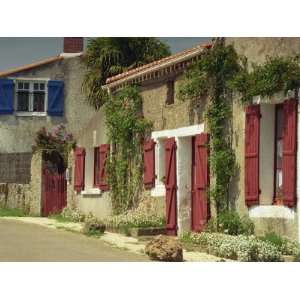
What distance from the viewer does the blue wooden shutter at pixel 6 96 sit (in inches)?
924

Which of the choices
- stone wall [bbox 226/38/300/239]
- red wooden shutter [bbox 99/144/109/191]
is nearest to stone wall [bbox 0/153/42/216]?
red wooden shutter [bbox 99/144/109/191]

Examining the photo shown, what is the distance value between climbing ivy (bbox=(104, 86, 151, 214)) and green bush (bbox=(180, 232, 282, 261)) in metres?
4.17

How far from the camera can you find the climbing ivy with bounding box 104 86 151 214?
16.4 metres

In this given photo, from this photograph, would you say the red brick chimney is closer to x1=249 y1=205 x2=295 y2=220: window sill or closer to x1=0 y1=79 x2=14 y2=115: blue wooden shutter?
x1=0 y1=79 x2=14 y2=115: blue wooden shutter

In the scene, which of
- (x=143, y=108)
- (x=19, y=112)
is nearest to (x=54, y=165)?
(x=19, y=112)

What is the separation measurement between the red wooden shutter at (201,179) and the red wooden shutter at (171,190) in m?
0.67

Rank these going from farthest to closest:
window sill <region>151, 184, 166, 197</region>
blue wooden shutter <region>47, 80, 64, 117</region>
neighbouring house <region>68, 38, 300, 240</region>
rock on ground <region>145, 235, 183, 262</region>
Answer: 1. blue wooden shutter <region>47, 80, 64, 117</region>
2. window sill <region>151, 184, 166, 197</region>
3. neighbouring house <region>68, 38, 300, 240</region>
4. rock on ground <region>145, 235, 183, 262</region>

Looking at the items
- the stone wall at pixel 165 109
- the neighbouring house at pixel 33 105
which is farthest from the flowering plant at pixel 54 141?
the stone wall at pixel 165 109

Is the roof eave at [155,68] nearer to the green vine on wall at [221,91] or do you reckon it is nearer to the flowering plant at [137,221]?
the green vine on wall at [221,91]

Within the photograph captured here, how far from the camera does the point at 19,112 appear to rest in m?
23.9

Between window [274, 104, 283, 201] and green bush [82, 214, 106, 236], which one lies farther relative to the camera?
green bush [82, 214, 106, 236]

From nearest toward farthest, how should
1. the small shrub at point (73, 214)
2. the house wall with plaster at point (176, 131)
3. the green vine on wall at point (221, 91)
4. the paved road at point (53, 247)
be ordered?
1. the paved road at point (53, 247)
2. the green vine on wall at point (221, 91)
3. the house wall with plaster at point (176, 131)
4. the small shrub at point (73, 214)

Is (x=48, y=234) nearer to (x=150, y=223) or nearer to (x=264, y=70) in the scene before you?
(x=150, y=223)

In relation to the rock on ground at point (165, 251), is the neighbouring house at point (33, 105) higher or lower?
higher
